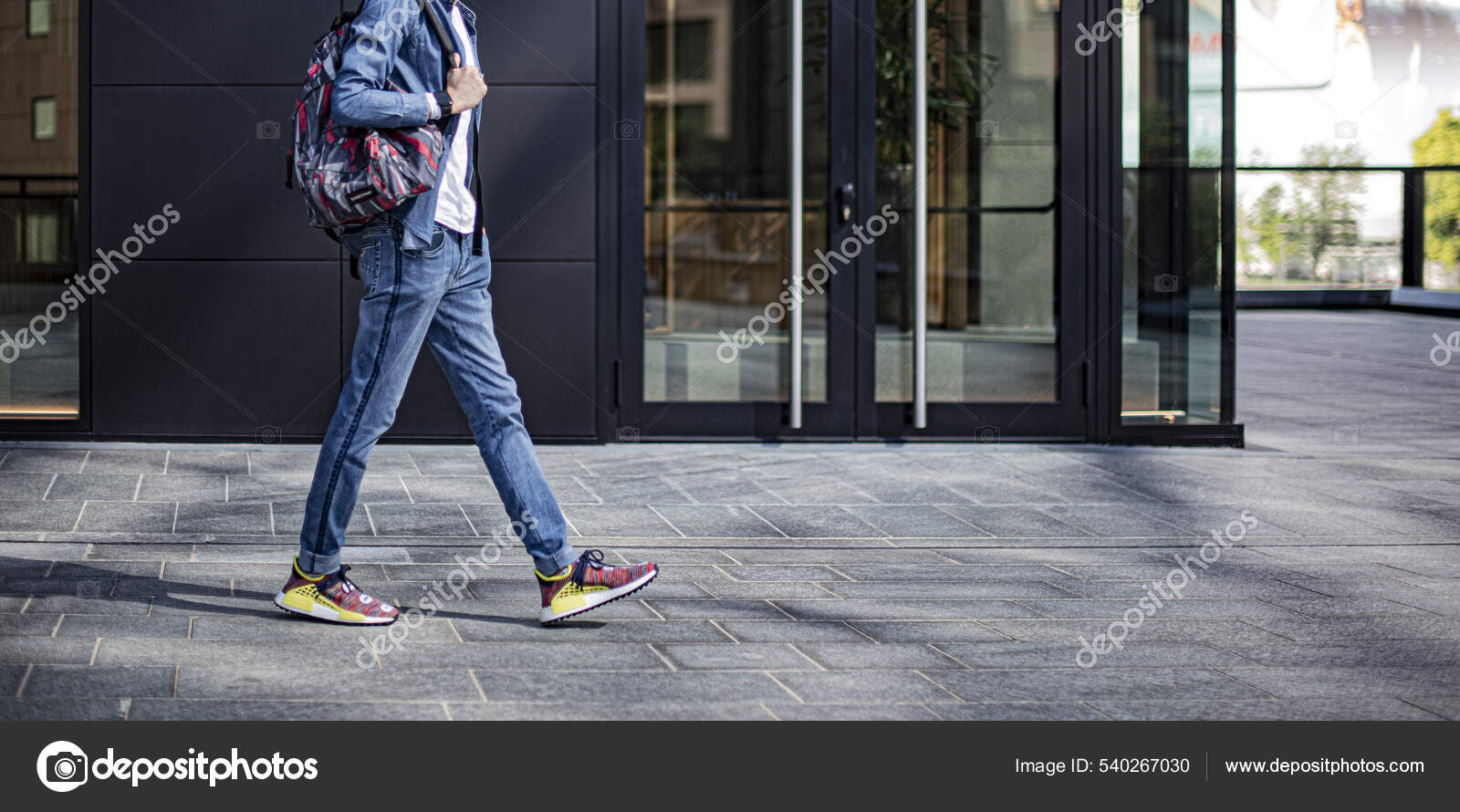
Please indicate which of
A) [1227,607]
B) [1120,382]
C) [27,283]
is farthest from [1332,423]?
[27,283]

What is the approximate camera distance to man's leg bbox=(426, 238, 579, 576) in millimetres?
4336

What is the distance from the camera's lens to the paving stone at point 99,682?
3.62 metres

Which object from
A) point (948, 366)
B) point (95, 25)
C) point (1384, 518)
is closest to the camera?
point (1384, 518)

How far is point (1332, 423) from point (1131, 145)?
253 centimetres

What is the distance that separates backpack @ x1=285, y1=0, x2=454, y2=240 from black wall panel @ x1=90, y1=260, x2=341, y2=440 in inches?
145

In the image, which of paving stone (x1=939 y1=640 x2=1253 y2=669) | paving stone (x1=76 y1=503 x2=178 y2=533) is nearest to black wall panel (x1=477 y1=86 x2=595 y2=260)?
paving stone (x1=76 y1=503 x2=178 y2=533)

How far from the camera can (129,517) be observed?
5.92 meters

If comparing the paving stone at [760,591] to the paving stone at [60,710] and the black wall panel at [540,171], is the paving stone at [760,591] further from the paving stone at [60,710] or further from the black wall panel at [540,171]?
the black wall panel at [540,171]

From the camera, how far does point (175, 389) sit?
25.4 ft

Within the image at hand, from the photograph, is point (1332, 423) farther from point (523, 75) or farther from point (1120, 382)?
point (523, 75)

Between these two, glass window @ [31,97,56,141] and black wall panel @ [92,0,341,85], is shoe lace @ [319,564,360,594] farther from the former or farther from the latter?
glass window @ [31,97,56,141]

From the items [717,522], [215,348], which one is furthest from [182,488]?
[717,522]

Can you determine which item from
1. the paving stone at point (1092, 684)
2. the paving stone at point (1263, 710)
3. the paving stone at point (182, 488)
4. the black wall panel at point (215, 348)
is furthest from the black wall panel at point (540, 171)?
the paving stone at point (1263, 710)
